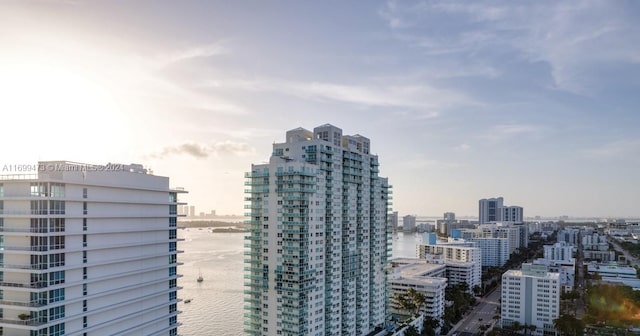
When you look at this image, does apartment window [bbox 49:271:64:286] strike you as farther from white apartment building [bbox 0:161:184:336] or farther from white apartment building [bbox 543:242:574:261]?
white apartment building [bbox 543:242:574:261]

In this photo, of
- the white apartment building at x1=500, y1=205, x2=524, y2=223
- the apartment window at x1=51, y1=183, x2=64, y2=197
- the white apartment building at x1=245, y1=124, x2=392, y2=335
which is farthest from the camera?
the white apartment building at x1=500, y1=205, x2=524, y2=223

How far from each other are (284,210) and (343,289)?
5.59m

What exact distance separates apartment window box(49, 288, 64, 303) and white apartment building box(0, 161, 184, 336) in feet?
A: 0.08

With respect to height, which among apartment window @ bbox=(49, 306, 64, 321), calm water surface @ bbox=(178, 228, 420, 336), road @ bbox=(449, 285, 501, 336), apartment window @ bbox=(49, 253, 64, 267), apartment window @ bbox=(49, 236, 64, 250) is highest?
apartment window @ bbox=(49, 236, 64, 250)

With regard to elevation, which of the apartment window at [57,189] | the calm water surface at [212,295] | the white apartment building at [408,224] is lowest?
the white apartment building at [408,224]

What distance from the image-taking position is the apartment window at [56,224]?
1133 cm

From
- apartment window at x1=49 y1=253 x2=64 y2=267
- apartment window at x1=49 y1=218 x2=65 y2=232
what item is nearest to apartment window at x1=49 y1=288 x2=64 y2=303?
apartment window at x1=49 y1=253 x2=64 y2=267

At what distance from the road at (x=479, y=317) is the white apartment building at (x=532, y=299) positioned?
75.6 inches

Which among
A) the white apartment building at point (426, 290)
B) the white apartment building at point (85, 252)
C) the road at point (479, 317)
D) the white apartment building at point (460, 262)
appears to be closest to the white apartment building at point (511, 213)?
the white apartment building at point (460, 262)

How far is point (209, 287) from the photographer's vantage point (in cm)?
3844

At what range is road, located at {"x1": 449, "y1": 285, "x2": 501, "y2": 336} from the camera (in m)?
29.1

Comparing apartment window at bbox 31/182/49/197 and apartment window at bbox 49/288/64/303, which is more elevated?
apartment window at bbox 31/182/49/197

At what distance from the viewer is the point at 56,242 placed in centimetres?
1143

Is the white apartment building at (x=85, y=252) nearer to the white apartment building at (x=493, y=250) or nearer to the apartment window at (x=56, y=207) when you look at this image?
the apartment window at (x=56, y=207)
